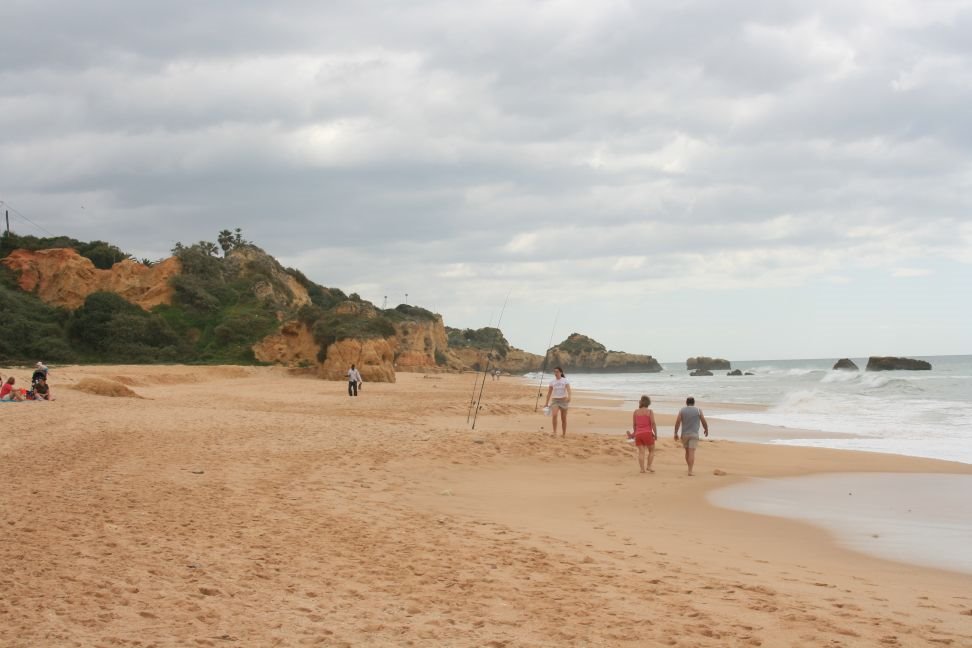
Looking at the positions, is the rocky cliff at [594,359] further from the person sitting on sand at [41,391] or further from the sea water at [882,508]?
the sea water at [882,508]

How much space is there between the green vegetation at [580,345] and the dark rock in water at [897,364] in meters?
51.7

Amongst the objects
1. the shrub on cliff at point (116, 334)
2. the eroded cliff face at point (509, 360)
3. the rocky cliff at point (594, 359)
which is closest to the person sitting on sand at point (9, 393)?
the shrub on cliff at point (116, 334)

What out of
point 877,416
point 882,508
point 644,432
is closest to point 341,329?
→ point 877,416

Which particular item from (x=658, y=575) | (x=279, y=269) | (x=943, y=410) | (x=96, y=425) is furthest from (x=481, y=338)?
(x=658, y=575)

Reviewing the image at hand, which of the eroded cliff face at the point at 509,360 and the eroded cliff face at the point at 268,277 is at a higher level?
the eroded cliff face at the point at 268,277

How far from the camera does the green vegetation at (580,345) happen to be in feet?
397

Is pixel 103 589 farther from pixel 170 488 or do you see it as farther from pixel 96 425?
pixel 96 425

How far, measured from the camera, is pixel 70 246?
55.7 meters

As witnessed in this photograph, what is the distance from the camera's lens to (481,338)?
108250 mm

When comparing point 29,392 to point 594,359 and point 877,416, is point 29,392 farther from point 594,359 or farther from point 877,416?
point 594,359

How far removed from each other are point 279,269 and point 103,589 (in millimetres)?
55832

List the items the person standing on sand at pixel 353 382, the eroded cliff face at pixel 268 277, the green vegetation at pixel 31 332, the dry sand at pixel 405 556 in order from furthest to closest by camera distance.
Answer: the eroded cliff face at pixel 268 277 < the green vegetation at pixel 31 332 < the person standing on sand at pixel 353 382 < the dry sand at pixel 405 556

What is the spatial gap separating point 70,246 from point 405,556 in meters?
58.2

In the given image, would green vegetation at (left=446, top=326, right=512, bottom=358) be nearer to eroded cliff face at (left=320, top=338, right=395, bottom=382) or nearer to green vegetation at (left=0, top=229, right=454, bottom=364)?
green vegetation at (left=0, top=229, right=454, bottom=364)
